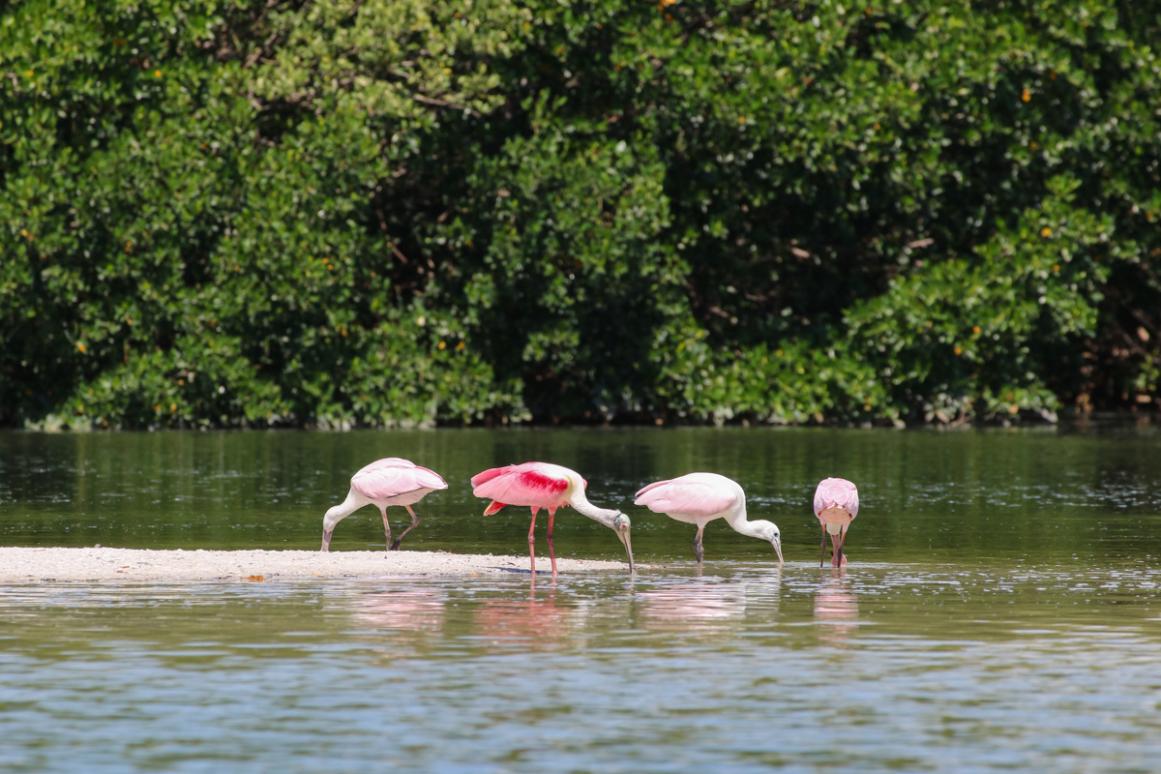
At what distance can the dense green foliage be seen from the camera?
40.6 meters

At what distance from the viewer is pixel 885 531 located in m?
22.5

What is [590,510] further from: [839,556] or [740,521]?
[839,556]

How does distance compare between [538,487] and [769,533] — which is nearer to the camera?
[538,487]

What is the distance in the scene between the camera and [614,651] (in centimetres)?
1398

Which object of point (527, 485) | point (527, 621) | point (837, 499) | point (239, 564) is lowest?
point (527, 621)

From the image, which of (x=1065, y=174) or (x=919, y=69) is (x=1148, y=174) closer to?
(x=1065, y=174)

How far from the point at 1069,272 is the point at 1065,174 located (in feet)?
5.81

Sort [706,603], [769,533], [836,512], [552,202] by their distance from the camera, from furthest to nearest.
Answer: [552,202], [769,533], [836,512], [706,603]

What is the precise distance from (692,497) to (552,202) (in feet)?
74.6

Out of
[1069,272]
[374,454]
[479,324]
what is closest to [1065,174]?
[1069,272]

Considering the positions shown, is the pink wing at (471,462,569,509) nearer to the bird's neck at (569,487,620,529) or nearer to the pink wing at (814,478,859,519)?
the bird's neck at (569,487,620,529)

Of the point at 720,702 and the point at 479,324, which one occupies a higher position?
the point at 479,324

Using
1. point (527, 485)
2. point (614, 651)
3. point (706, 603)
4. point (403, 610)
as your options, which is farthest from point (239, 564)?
point (614, 651)

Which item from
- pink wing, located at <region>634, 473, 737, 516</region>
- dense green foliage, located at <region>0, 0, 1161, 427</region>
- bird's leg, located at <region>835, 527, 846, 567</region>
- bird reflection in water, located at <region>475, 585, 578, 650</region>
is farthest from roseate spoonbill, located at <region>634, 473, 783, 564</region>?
dense green foliage, located at <region>0, 0, 1161, 427</region>
